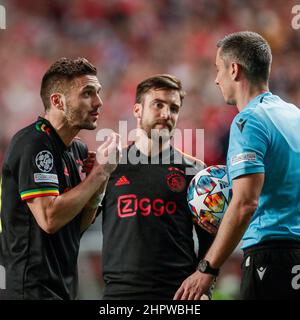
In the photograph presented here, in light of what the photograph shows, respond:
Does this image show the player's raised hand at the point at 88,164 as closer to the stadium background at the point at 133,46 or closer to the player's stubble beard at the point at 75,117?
the player's stubble beard at the point at 75,117

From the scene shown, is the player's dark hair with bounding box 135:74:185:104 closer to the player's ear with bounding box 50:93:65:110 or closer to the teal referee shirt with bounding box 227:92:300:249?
the player's ear with bounding box 50:93:65:110

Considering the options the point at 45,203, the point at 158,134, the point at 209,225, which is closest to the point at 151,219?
the point at 209,225

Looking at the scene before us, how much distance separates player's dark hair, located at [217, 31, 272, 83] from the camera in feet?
10.3

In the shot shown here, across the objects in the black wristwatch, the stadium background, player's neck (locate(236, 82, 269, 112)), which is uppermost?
the stadium background

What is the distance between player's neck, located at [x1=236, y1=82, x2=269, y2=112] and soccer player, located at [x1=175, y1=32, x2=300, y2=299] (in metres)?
0.04

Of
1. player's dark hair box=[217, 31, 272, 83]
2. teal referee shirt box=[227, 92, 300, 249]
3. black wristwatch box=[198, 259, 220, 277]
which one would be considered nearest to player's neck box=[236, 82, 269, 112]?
player's dark hair box=[217, 31, 272, 83]

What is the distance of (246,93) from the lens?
3.12 metres

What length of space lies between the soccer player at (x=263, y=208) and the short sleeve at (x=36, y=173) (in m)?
0.78

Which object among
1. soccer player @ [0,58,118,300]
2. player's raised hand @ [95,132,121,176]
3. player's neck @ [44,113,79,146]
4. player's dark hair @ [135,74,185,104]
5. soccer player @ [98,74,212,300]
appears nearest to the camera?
soccer player @ [0,58,118,300]

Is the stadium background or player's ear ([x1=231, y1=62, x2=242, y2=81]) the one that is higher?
the stadium background

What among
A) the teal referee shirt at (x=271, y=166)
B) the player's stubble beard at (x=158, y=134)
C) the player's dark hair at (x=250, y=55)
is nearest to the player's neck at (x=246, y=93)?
the player's dark hair at (x=250, y=55)

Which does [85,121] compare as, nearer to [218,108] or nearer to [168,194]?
[168,194]

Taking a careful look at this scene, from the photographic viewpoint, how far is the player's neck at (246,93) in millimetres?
3113
